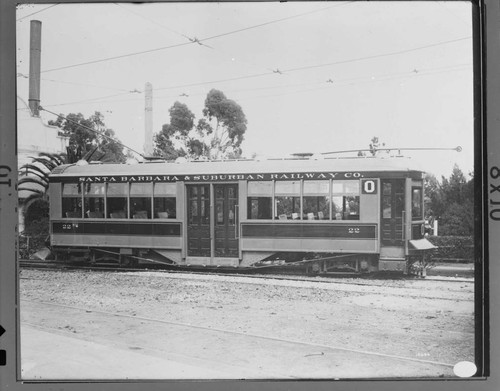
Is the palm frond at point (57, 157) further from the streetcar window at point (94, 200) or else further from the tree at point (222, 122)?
the tree at point (222, 122)

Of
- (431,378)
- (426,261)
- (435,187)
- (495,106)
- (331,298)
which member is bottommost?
(431,378)

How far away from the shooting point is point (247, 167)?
5.29 meters

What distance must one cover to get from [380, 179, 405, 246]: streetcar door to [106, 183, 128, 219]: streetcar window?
2.81 m

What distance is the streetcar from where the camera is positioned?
5145 millimetres

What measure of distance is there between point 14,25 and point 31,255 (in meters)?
2.04

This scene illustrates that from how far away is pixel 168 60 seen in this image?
4.34m

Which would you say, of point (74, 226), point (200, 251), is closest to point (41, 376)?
point (74, 226)

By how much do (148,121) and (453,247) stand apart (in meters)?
2.96

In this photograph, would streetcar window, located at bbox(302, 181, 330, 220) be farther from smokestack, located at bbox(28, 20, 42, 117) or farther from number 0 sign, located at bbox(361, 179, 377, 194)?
smokestack, located at bbox(28, 20, 42, 117)

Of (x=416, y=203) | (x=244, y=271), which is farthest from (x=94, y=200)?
(x=416, y=203)

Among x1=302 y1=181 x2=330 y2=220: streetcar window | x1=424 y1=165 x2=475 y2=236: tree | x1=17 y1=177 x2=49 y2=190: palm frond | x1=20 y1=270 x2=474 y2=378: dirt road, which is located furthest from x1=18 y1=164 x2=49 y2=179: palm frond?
x1=424 y1=165 x2=475 y2=236: tree

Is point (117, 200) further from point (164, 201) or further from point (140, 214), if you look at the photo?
point (164, 201)

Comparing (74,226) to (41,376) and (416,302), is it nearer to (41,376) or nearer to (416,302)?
(41,376)

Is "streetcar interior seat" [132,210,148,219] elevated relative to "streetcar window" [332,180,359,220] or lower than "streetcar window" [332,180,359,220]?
lower
